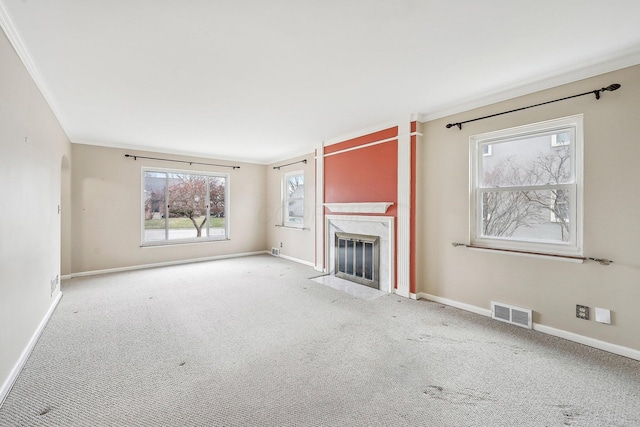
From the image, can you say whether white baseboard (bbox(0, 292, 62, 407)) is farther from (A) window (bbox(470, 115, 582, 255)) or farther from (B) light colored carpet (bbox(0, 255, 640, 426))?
(A) window (bbox(470, 115, 582, 255))

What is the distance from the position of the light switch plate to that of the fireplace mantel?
231 cm

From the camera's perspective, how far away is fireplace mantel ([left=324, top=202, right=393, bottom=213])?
4.06m

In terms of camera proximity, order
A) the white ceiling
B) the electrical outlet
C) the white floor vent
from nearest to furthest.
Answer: the white ceiling < the electrical outlet < the white floor vent

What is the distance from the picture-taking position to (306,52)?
7.28ft

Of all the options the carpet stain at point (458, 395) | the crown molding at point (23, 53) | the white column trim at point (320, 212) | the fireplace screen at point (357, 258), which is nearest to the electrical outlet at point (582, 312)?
the carpet stain at point (458, 395)

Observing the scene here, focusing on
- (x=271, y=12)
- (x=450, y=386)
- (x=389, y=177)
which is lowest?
(x=450, y=386)

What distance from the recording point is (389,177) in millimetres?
4023

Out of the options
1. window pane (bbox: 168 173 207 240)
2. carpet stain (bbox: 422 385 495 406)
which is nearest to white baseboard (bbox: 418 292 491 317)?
carpet stain (bbox: 422 385 495 406)

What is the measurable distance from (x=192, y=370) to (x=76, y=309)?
2.28m

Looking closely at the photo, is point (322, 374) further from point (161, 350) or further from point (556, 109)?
point (556, 109)

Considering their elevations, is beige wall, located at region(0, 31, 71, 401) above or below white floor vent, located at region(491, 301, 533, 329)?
above

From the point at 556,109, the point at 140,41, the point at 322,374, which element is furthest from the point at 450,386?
the point at 140,41

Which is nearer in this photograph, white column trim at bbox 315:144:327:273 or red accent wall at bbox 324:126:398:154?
red accent wall at bbox 324:126:398:154

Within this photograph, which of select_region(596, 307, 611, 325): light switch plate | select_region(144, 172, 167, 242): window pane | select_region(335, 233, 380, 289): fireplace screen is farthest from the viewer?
select_region(144, 172, 167, 242): window pane
